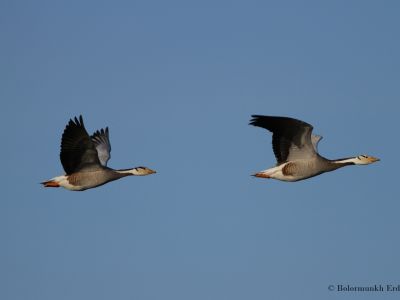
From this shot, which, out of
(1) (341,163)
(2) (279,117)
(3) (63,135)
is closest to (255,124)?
(2) (279,117)

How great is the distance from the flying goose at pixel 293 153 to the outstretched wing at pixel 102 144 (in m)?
4.56

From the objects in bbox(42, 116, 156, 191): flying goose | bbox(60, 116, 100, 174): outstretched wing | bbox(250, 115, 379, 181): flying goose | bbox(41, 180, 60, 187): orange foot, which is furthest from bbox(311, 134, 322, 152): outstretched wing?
bbox(41, 180, 60, 187): orange foot

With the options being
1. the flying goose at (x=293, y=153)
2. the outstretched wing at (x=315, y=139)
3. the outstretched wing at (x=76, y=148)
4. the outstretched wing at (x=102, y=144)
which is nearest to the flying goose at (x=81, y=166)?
the outstretched wing at (x=76, y=148)

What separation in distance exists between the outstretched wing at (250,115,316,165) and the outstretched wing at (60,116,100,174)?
3.57m

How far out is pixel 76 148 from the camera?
22250 millimetres

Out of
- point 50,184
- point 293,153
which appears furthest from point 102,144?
point 293,153

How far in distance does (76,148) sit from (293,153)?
462 cm

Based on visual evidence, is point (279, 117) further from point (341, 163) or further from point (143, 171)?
point (143, 171)

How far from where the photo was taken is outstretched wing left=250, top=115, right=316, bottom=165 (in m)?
21.2

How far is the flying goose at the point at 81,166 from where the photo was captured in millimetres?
22078

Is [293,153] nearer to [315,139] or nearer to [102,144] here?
[315,139]

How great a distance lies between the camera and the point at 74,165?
74.1 ft

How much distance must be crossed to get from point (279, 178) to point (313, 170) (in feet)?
2.61

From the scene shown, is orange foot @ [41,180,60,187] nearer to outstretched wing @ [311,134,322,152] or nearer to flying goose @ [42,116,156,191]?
flying goose @ [42,116,156,191]
